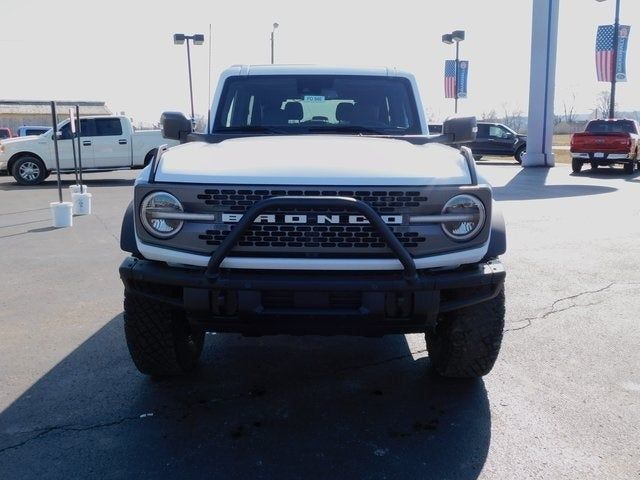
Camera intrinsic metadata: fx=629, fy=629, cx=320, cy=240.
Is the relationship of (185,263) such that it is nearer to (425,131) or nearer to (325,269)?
(325,269)

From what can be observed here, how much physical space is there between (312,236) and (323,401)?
1082 mm

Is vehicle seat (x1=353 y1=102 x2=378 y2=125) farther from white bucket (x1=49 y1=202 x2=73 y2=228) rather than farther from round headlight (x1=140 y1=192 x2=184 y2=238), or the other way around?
white bucket (x1=49 y1=202 x2=73 y2=228)

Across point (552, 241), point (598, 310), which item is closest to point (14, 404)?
point (598, 310)

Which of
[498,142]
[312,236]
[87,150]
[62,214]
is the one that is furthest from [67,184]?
[498,142]

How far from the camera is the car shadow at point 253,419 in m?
2.86

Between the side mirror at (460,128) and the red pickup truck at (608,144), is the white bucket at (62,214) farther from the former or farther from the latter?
the red pickup truck at (608,144)

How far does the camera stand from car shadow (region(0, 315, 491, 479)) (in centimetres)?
286

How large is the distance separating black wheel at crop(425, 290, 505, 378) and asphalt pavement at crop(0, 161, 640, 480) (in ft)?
0.66

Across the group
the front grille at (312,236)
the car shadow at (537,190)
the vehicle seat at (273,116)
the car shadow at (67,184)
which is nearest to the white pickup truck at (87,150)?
the car shadow at (67,184)

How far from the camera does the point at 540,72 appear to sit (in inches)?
900

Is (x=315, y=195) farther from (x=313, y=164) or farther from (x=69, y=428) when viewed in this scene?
(x=69, y=428)

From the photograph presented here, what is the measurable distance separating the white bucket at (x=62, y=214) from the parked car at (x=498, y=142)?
64.8ft

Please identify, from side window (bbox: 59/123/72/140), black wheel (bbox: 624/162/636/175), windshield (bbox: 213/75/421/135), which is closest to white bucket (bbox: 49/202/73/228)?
windshield (bbox: 213/75/421/135)

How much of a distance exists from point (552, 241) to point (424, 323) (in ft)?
19.3
